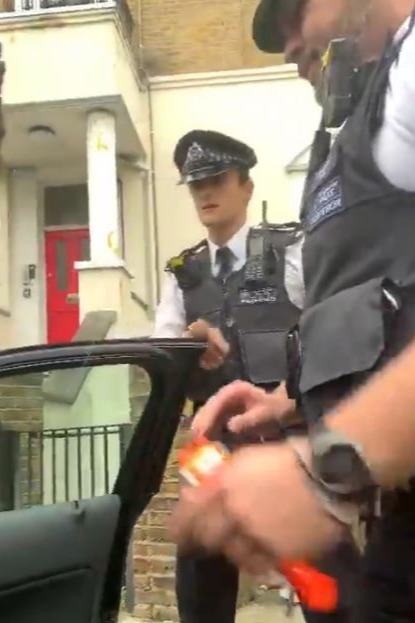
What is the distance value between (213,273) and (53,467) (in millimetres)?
1055

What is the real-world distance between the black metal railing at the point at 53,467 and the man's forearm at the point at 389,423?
1040 millimetres

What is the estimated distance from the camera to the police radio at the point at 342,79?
121 cm

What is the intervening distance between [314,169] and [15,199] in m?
8.76

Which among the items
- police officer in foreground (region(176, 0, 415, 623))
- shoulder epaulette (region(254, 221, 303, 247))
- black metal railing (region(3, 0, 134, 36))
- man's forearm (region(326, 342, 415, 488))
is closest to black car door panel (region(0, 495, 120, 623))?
police officer in foreground (region(176, 0, 415, 623))

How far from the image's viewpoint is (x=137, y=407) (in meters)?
1.84

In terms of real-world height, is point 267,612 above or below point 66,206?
below

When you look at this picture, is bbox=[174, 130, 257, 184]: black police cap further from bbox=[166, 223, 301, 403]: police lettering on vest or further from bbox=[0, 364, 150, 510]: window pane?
bbox=[0, 364, 150, 510]: window pane

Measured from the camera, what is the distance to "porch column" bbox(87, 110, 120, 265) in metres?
8.49

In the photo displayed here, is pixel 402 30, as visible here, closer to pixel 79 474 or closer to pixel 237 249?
pixel 79 474

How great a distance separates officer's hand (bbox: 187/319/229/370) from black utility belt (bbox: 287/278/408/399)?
0.96 m

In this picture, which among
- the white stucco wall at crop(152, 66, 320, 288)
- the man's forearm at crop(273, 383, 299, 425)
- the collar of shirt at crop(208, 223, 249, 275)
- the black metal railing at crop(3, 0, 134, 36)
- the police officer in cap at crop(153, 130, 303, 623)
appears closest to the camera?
the man's forearm at crop(273, 383, 299, 425)

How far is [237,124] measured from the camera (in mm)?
9711

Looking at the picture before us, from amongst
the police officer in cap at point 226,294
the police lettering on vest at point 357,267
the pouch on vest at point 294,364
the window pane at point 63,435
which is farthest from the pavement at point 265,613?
the police lettering on vest at point 357,267

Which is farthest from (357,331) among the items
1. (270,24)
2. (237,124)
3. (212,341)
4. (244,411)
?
(237,124)
